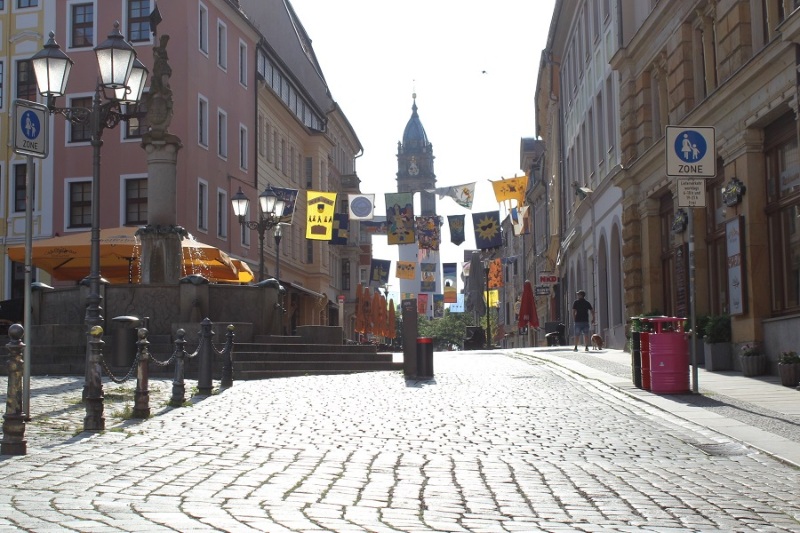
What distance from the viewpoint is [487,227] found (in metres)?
52.9

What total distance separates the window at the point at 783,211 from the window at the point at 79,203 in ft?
97.3

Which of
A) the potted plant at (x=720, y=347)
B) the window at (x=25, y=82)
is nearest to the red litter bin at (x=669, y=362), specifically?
the potted plant at (x=720, y=347)

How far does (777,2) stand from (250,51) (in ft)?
117

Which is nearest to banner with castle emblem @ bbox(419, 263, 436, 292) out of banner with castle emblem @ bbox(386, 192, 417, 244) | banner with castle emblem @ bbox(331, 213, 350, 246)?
banner with castle emblem @ bbox(331, 213, 350, 246)

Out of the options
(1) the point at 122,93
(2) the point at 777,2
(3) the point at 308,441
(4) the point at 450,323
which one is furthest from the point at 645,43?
(4) the point at 450,323

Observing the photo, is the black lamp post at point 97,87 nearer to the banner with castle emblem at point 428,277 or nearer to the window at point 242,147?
the window at point 242,147

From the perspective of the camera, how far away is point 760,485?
28.7 ft

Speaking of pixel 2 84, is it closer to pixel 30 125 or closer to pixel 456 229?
pixel 456 229

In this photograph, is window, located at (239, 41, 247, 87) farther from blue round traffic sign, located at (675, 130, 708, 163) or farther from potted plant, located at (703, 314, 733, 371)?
blue round traffic sign, located at (675, 130, 708, 163)

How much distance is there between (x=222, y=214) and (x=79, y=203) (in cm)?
574

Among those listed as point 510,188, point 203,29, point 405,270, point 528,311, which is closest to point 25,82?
point 203,29

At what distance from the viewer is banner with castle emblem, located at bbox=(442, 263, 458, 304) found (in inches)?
3450

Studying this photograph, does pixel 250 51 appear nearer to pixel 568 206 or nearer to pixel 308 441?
pixel 568 206

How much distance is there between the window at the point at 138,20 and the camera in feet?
147
